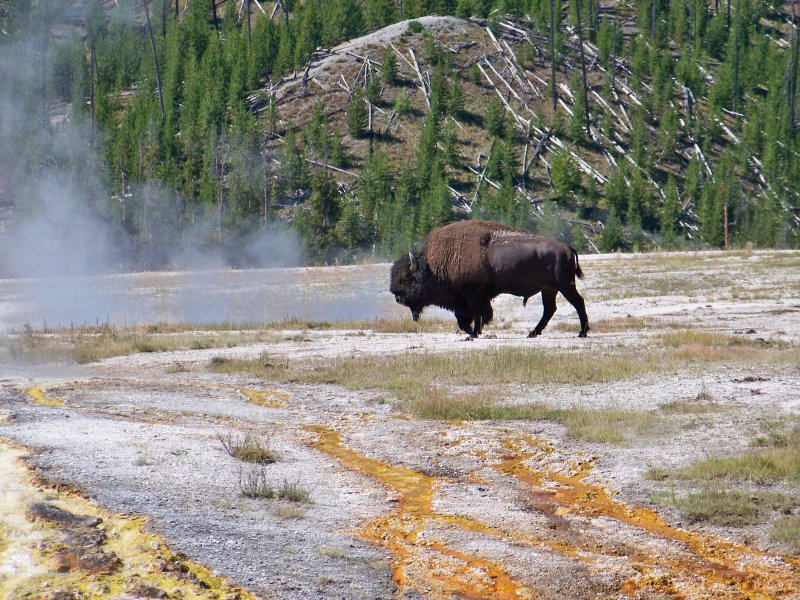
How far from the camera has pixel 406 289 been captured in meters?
20.9

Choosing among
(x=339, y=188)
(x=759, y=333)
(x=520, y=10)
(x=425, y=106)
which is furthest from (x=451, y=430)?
(x=520, y=10)

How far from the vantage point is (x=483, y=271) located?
758 inches

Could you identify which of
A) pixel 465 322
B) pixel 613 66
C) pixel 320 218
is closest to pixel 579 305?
pixel 465 322

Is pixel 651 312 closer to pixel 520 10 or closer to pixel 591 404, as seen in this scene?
pixel 591 404

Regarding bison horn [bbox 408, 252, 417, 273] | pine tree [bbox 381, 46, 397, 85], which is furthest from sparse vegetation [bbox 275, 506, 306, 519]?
pine tree [bbox 381, 46, 397, 85]

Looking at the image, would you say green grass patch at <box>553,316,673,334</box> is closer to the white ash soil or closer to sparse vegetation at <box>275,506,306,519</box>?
the white ash soil

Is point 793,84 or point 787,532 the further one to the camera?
point 793,84

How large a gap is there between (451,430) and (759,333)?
9409mm

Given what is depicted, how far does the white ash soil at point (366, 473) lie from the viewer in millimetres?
6242

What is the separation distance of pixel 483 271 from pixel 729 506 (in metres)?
11.9

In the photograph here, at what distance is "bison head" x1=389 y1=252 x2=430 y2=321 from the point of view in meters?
20.4

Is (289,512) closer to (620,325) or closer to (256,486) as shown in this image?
(256,486)

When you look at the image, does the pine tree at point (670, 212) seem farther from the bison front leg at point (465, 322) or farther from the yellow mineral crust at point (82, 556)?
the yellow mineral crust at point (82, 556)

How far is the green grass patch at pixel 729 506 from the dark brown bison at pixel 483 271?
1080 centimetres
